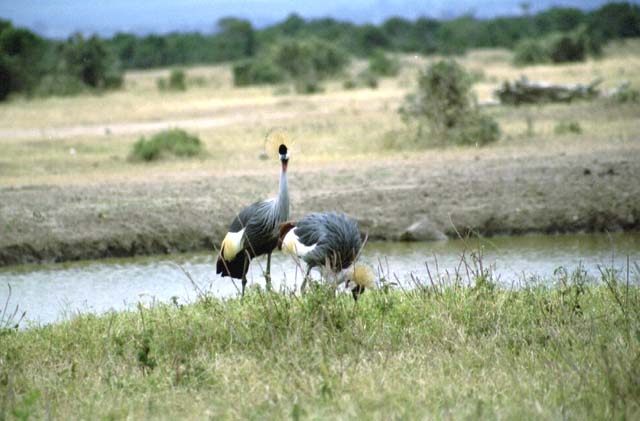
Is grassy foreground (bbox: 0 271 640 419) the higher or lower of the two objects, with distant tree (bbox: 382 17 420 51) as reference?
lower

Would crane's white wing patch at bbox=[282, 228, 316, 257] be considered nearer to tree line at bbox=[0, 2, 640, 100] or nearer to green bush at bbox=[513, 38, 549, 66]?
tree line at bbox=[0, 2, 640, 100]

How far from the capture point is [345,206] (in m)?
11.7

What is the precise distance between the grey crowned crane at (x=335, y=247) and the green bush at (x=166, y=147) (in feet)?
27.8

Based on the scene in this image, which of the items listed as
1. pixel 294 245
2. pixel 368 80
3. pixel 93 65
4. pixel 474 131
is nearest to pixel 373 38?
pixel 93 65

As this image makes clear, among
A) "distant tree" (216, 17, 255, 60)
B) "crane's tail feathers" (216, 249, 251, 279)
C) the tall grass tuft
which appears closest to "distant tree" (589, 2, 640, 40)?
"distant tree" (216, 17, 255, 60)

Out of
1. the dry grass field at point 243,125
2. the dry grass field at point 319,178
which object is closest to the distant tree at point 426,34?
the dry grass field at point 243,125

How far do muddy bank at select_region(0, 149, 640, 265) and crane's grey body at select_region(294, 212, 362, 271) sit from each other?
325cm

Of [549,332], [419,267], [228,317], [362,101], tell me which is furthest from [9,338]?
[362,101]

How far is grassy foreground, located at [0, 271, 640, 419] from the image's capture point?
493cm

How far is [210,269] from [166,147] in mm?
6031

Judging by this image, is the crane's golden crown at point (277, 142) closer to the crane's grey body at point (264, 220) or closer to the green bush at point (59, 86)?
the crane's grey body at point (264, 220)

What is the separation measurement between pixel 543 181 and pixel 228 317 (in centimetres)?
662

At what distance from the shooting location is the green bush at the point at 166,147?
15.6 meters

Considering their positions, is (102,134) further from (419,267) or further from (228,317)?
(228,317)
